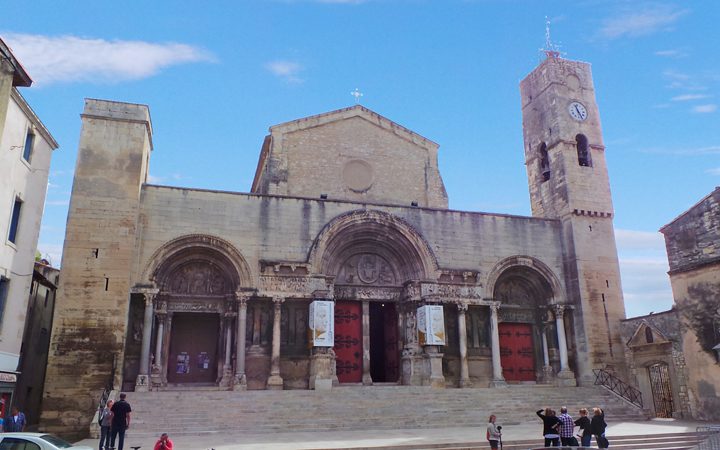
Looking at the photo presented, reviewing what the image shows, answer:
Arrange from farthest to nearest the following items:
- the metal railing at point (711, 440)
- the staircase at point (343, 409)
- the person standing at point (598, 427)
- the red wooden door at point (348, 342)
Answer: the red wooden door at point (348, 342) < the staircase at point (343, 409) < the metal railing at point (711, 440) < the person standing at point (598, 427)

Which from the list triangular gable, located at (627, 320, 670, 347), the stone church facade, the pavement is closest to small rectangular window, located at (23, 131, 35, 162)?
the stone church facade

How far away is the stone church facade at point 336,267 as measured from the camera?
1702cm

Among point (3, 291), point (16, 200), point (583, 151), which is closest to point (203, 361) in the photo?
point (3, 291)

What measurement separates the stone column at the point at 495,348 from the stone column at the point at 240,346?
866cm

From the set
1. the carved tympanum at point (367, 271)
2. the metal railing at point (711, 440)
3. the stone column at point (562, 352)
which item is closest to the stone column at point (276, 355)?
the carved tympanum at point (367, 271)

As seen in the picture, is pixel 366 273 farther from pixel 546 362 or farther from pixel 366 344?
pixel 546 362

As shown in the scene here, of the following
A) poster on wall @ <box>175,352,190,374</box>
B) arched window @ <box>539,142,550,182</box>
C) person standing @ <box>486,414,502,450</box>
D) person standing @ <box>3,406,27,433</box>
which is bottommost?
person standing @ <box>486,414,502,450</box>

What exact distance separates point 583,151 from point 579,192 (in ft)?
7.27

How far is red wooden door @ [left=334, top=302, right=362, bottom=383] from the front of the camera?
19.4m

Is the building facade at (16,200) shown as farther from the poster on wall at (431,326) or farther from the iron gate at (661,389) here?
the iron gate at (661,389)

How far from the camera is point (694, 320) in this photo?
16578mm

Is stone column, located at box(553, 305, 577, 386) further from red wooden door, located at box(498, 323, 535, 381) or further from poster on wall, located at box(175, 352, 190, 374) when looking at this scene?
poster on wall, located at box(175, 352, 190, 374)

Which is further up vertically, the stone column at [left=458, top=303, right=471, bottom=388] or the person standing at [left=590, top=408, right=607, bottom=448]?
the stone column at [left=458, top=303, right=471, bottom=388]

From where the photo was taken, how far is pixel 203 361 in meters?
18.7
